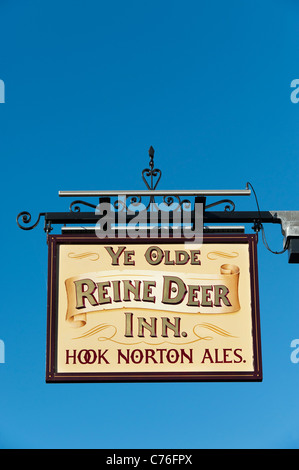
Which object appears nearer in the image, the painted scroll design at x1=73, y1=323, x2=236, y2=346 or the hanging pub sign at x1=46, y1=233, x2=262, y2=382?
the hanging pub sign at x1=46, y1=233, x2=262, y2=382

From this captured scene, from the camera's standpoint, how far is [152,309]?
12133mm

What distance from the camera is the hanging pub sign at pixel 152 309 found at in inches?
467

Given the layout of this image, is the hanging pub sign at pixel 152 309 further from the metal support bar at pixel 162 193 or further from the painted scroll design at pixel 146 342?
the metal support bar at pixel 162 193

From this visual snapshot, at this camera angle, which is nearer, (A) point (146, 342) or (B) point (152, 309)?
(A) point (146, 342)

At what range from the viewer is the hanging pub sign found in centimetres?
1185

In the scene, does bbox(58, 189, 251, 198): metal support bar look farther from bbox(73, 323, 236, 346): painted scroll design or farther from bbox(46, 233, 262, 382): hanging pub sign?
bbox(73, 323, 236, 346): painted scroll design

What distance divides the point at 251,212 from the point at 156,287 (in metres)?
1.25

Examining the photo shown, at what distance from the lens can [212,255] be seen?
12289 millimetres

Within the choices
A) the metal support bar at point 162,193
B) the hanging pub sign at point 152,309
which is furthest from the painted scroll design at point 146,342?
the metal support bar at point 162,193

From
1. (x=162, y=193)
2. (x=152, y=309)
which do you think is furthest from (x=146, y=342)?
(x=162, y=193)

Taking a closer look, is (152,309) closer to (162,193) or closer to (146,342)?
(146,342)

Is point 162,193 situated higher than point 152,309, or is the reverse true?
point 162,193

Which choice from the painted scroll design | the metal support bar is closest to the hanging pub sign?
the painted scroll design
